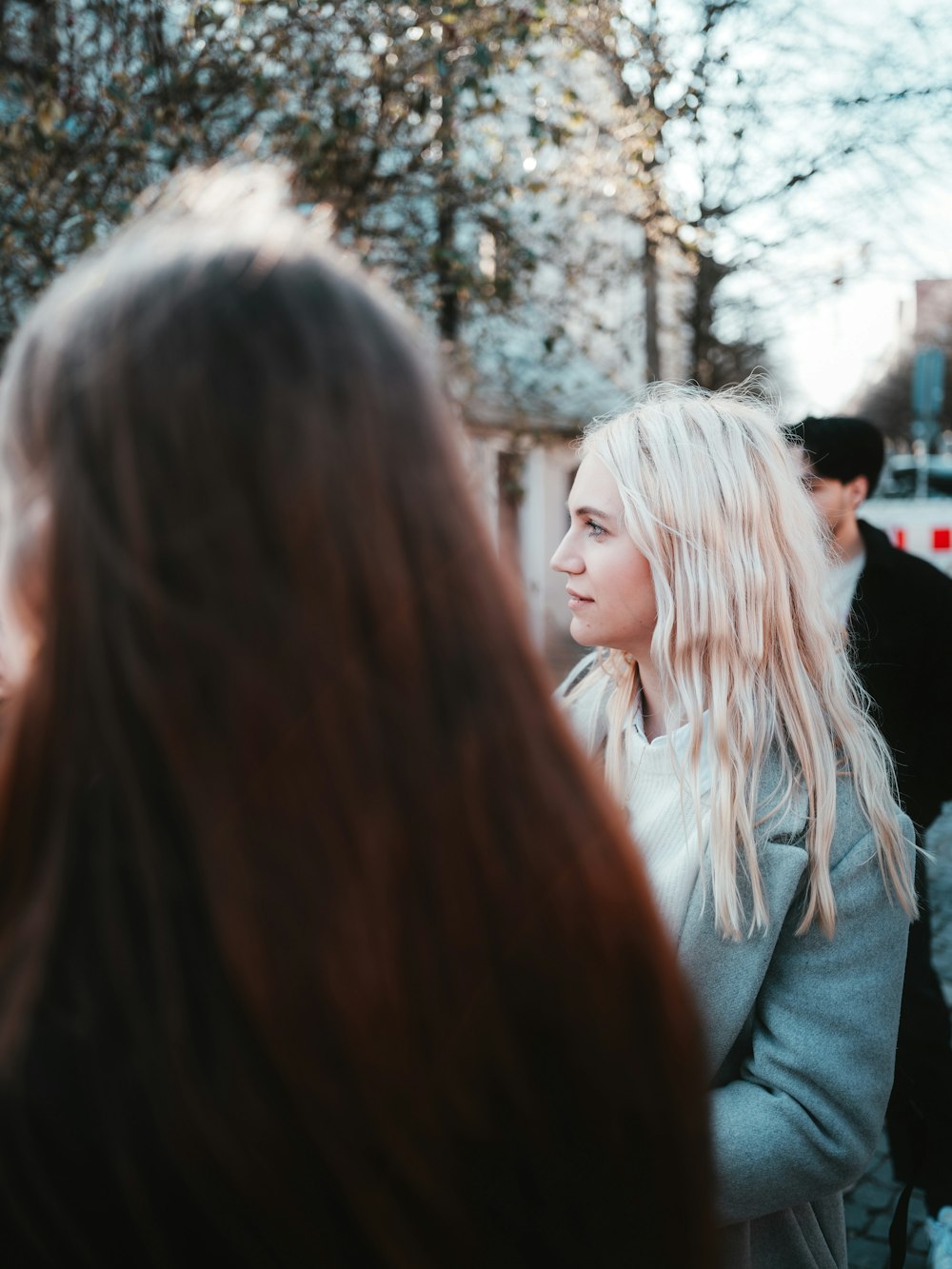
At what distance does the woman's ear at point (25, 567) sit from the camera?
0.74 m

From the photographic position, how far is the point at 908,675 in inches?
131

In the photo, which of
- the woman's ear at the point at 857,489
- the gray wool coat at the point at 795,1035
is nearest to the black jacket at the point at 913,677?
the woman's ear at the point at 857,489

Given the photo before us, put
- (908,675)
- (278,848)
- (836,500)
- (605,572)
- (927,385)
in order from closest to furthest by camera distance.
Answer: (278,848), (605,572), (908,675), (836,500), (927,385)

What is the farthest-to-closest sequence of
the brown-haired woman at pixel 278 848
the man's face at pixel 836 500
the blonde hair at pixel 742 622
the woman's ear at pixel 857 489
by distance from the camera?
the woman's ear at pixel 857 489 → the man's face at pixel 836 500 → the blonde hair at pixel 742 622 → the brown-haired woman at pixel 278 848

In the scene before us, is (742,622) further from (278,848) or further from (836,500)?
(836,500)

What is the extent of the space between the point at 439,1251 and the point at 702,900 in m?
0.94

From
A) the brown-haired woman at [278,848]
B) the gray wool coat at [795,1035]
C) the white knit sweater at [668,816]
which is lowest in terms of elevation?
the gray wool coat at [795,1035]

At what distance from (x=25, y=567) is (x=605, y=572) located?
4.17ft

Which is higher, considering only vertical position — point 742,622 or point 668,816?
point 742,622

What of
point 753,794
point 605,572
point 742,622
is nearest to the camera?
point 753,794

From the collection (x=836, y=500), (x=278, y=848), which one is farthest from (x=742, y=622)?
(x=836, y=500)

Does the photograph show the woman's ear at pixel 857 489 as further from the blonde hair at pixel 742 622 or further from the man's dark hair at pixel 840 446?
the blonde hair at pixel 742 622

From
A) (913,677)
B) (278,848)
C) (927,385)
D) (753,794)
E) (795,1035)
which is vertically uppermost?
(927,385)

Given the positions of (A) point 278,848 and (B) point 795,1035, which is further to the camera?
(B) point 795,1035
